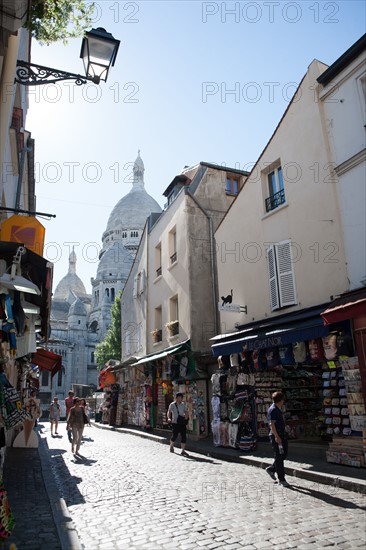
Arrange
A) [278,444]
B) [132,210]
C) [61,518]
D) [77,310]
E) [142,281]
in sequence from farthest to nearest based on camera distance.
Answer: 1. [132,210]
2. [77,310]
3. [142,281]
4. [278,444]
5. [61,518]

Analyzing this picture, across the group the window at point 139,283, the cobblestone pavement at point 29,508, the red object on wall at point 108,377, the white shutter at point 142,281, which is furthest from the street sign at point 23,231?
the red object on wall at point 108,377

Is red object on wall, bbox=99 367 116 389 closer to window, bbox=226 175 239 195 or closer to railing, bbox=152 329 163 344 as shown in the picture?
railing, bbox=152 329 163 344

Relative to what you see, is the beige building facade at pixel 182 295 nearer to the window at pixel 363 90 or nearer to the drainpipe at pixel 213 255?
the drainpipe at pixel 213 255

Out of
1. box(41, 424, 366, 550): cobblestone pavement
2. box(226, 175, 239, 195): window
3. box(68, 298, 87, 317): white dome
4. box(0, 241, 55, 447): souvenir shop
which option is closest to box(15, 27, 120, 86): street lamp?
box(0, 241, 55, 447): souvenir shop

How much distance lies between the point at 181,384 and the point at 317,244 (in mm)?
8588

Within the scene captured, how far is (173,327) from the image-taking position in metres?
17.7

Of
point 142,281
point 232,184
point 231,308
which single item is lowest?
point 231,308

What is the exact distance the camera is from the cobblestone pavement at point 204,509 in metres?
4.57

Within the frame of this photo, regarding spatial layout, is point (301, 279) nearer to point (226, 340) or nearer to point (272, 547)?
point (226, 340)

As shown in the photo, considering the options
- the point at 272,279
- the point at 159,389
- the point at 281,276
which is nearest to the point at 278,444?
the point at 281,276

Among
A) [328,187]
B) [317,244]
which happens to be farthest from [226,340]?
[328,187]

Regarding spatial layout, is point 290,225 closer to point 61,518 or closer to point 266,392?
point 266,392

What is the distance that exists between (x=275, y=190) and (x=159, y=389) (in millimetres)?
10501

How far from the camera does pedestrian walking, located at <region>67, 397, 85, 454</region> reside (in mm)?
12039
